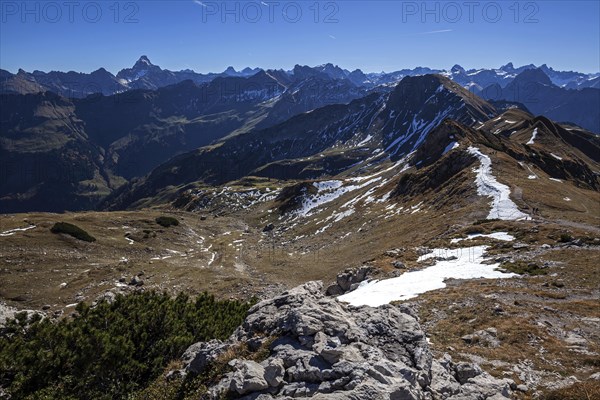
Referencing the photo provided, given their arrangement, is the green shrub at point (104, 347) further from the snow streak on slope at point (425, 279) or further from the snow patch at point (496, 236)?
the snow patch at point (496, 236)

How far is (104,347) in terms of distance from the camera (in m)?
19.6

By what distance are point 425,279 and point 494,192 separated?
4563 cm

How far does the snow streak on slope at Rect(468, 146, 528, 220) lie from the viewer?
62.8m

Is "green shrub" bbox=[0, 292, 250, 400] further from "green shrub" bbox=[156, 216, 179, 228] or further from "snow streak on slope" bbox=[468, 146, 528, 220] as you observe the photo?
"green shrub" bbox=[156, 216, 179, 228]

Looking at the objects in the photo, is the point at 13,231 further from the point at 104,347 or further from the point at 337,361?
the point at 337,361

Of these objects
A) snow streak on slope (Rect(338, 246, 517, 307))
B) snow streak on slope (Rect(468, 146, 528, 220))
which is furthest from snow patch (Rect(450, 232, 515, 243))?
snow streak on slope (Rect(468, 146, 528, 220))

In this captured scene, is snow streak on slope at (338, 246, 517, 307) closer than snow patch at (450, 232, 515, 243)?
Yes

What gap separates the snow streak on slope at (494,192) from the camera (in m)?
62.8

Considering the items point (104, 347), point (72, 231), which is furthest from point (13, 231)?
point (104, 347)

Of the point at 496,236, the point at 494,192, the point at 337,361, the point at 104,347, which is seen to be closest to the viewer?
the point at 337,361

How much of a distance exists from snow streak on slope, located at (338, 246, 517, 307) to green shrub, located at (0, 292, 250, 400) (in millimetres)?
15373

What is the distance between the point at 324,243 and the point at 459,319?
68.6m

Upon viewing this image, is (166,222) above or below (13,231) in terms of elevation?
below

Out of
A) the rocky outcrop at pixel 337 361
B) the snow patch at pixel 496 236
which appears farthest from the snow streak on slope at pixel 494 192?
the rocky outcrop at pixel 337 361
